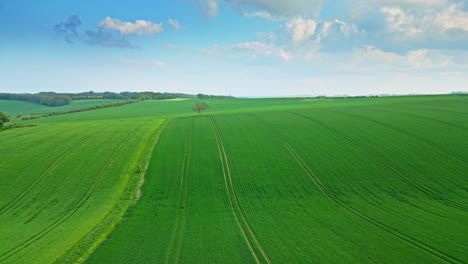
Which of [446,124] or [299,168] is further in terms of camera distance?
[446,124]

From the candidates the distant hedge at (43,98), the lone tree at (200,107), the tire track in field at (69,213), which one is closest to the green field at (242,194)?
the tire track in field at (69,213)

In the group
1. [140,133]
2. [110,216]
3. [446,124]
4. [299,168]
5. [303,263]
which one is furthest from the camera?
[140,133]

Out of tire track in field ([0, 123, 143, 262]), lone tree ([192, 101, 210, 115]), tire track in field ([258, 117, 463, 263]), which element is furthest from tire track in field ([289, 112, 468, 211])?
lone tree ([192, 101, 210, 115])

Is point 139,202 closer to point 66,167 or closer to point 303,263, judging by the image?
point 66,167

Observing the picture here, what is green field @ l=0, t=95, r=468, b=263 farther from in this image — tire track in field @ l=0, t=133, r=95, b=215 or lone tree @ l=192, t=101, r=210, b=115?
lone tree @ l=192, t=101, r=210, b=115

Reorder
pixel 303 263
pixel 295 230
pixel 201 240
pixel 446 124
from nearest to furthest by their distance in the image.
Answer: pixel 303 263
pixel 201 240
pixel 295 230
pixel 446 124

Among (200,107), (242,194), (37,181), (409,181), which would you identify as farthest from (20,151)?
(409,181)

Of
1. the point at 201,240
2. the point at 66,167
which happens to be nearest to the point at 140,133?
the point at 66,167
